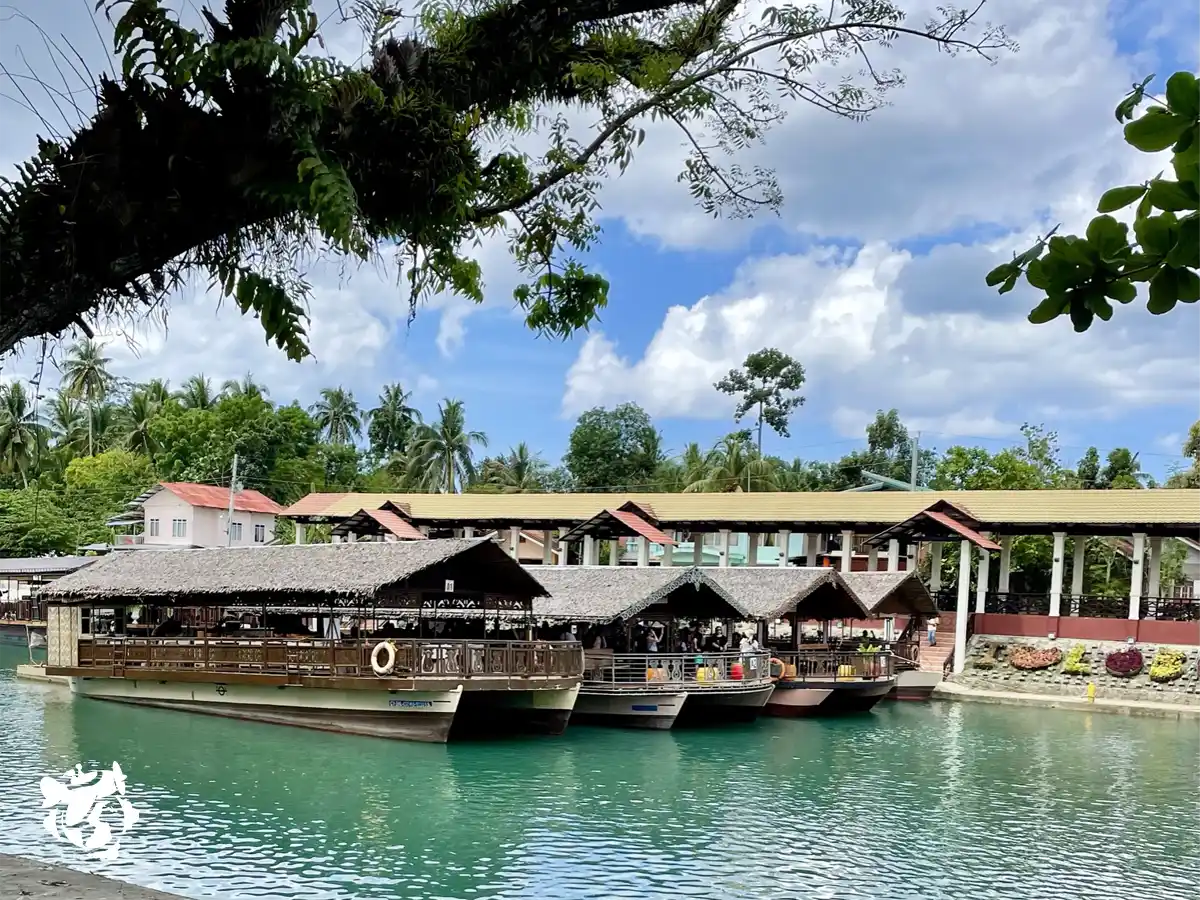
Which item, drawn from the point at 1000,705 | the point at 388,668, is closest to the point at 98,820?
the point at 388,668

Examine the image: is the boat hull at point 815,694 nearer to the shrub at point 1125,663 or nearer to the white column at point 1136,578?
the shrub at point 1125,663

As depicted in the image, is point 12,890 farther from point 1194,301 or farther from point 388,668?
point 388,668

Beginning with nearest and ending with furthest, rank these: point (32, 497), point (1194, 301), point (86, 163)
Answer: point (1194, 301)
point (86, 163)
point (32, 497)

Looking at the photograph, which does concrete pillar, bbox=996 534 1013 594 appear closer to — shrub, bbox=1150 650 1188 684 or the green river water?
shrub, bbox=1150 650 1188 684

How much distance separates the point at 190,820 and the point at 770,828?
250 inches

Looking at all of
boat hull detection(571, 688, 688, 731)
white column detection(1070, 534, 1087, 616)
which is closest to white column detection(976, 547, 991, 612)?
white column detection(1070, 534, 1087, 616)

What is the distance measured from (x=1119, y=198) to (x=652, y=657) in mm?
21026

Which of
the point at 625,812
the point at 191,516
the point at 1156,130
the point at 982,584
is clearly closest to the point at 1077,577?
the point at 982,584

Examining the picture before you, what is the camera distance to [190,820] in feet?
43.3

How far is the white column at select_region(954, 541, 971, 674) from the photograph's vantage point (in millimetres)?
31450

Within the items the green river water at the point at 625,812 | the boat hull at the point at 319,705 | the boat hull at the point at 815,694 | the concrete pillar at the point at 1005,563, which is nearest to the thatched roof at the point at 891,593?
the boat hull at the point at 815,694

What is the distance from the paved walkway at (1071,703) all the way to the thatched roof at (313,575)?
513 inches

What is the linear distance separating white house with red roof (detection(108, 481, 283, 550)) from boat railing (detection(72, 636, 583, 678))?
25681 millimetres

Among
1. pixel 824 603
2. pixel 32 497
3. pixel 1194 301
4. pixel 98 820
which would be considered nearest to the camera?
pixel 1194 301
